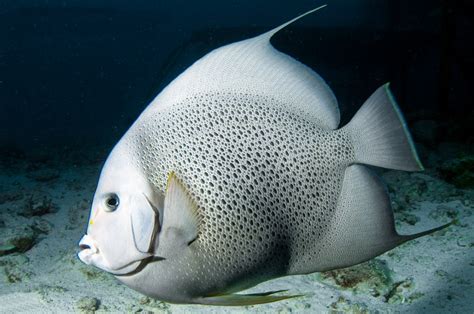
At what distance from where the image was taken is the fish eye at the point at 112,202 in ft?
3.01

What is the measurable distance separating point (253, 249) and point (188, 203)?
0.23 metres

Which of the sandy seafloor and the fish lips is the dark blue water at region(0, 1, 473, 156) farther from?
the fish lips

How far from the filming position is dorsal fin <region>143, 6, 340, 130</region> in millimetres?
1066

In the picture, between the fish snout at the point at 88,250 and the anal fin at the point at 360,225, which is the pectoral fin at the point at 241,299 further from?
the fish snout at the point at 88,250

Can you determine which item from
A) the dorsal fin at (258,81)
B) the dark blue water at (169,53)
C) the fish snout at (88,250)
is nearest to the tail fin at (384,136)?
the dorsal fin at (258,81)

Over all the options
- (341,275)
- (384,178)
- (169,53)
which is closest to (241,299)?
(341,275)

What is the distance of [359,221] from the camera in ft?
3.48

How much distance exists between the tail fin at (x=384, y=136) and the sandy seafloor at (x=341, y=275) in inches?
60.5

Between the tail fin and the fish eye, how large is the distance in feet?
2.31

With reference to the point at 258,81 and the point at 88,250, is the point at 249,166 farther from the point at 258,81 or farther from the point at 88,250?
the point at 88,250

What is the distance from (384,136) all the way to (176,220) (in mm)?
628

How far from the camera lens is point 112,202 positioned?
93 cm

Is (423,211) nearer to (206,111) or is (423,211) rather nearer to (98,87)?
(206,111)

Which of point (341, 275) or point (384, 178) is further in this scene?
point (384, 178)
